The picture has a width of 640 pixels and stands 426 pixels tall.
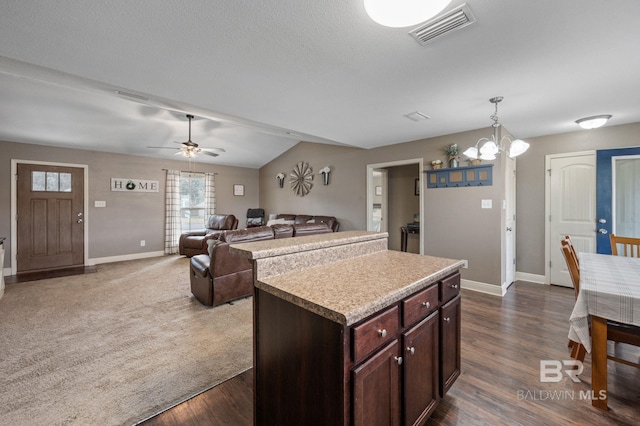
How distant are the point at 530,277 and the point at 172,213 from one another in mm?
7390

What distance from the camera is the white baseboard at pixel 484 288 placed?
371cm

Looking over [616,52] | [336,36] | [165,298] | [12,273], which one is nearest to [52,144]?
[12,273]

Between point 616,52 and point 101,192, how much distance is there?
7729 millimetres

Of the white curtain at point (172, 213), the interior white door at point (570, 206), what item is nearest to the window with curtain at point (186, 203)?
the white curtain at point (172, 213)

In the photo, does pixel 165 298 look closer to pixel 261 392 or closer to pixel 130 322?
pixel 130 322

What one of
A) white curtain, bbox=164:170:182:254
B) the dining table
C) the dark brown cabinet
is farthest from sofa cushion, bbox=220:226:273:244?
white curtain, bbox=164:170:182:254

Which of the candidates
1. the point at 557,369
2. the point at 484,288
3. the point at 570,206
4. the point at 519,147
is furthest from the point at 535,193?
the point at 557,369

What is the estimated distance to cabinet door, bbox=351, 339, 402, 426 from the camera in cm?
101

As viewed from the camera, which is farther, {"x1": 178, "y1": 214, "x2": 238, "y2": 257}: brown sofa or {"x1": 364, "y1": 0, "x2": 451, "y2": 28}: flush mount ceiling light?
{"x1": 178, "y1": 214, "x2": 238, "y2": 257}: brown sofa

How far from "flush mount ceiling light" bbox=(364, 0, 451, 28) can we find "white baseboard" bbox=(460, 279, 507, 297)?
3.77 meters

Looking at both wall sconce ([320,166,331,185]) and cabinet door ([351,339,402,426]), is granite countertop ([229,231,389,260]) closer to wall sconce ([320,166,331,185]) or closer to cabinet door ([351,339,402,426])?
cabinet door ([351,339,402,426])

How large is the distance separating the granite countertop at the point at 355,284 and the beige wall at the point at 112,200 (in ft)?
20.1

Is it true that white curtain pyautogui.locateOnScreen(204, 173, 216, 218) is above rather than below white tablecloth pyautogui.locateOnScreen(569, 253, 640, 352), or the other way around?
above

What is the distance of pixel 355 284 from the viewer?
4.19 ft
